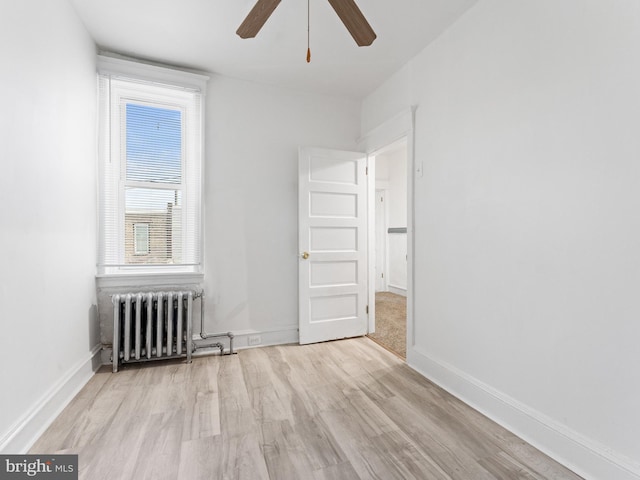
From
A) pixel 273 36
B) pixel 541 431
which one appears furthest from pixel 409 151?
pixel 541 431

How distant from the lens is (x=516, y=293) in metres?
1.88

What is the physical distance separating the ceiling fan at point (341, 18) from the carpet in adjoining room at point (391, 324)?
2651 mm

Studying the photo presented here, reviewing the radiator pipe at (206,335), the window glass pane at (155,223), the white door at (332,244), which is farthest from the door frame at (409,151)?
the window glass pane at (155,223)

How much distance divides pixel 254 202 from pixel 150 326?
4.88 ft

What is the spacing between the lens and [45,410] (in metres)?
1.84

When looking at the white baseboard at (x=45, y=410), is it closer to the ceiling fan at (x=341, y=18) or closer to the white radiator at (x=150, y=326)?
the white radiator at (x=150, y=326)

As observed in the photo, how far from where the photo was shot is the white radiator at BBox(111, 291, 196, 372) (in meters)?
2.65

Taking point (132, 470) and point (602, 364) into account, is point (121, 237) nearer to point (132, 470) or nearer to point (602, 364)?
point (132, 470)

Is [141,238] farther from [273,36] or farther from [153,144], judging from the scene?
[273,36]

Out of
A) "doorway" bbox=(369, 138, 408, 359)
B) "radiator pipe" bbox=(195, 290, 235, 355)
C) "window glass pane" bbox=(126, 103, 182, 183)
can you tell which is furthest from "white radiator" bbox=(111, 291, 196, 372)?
"doorway" bbox=(369, 138, 408, 359)

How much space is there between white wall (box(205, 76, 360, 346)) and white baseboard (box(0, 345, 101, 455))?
1038 mm

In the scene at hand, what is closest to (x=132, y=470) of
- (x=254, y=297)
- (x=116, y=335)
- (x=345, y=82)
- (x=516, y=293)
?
(x=116, y=335)

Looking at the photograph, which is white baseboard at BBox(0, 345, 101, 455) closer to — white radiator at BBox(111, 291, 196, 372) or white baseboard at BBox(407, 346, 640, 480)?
white radiator at BBox(111, 291, 196, 372)

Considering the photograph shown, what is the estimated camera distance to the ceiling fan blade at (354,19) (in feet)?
5.08
